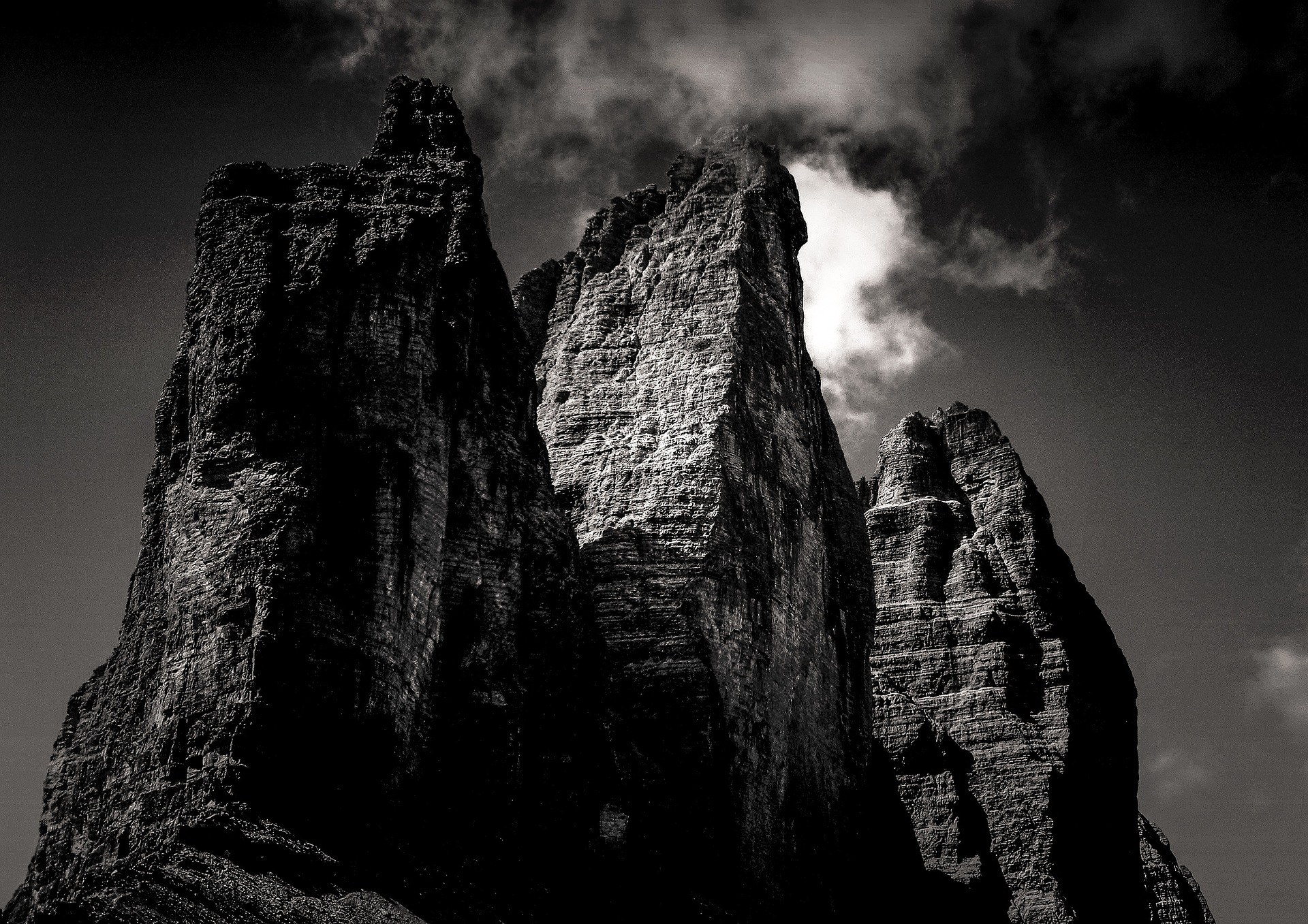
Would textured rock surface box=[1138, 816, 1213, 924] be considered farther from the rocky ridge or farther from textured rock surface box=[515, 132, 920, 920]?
textured rock surface box=[515, 132, 920, 920]

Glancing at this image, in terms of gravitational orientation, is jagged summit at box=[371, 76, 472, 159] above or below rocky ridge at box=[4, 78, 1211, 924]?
above

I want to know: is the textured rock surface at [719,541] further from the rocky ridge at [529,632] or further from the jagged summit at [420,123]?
the jagged summit at [420,123]

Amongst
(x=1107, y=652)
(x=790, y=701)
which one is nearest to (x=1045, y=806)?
(x=1107, y=652)

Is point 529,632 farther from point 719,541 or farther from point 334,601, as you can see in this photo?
point 719,541

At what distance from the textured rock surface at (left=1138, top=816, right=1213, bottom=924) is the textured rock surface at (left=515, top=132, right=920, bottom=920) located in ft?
58.0

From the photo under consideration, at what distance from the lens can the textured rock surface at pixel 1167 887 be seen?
89750 millimetres

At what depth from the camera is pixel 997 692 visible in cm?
8556

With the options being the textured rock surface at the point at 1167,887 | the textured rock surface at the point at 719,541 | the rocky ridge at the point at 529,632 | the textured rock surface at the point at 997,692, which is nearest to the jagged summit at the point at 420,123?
the rocky ridge at the point at 529,632

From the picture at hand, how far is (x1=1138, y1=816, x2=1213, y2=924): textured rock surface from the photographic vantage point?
89750 millimetres

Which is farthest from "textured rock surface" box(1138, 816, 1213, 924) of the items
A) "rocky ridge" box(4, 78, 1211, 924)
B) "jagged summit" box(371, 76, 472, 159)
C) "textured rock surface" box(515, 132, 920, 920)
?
"jagged summit" box(371, 76, 472, 159)

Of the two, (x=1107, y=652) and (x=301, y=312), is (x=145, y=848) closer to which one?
(x=301, y=312)

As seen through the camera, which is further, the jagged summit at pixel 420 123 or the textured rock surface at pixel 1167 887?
the textured rock surface at pixel 1167 887

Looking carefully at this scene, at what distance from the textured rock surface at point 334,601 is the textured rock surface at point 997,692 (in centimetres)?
2940

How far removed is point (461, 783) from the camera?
167ft
